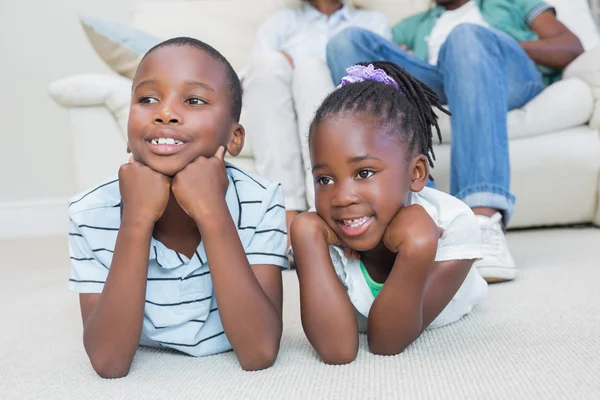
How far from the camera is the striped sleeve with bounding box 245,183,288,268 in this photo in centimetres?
90

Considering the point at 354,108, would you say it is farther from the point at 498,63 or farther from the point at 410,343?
the point at 498,63

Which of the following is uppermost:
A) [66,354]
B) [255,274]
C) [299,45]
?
[299,45]

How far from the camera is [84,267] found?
0.89 metres

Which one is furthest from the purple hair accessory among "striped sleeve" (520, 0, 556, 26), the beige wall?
the beige wall

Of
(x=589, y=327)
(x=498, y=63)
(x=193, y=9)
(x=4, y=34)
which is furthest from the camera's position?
(x=4, y=34)

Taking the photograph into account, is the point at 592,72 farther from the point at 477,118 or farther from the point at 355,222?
the point at 355,222

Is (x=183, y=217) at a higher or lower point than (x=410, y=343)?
higher

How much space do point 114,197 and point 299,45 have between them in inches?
51.7

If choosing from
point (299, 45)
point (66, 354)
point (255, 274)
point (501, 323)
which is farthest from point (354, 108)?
point (299, 45)

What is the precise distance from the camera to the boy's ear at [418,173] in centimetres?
91

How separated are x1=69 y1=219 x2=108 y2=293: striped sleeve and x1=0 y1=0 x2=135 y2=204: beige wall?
204 centimetres

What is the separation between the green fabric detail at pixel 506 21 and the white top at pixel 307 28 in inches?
4.5

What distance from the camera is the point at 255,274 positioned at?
89cm

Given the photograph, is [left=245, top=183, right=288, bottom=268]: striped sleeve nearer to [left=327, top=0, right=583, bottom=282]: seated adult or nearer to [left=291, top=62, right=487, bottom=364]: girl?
[left=291, top=62, right=487, bottom=364]: girl
